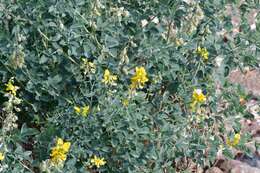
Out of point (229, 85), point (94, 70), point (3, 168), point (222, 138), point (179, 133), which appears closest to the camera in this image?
point (3, 168)

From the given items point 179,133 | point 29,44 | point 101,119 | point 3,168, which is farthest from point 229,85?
point 3,168

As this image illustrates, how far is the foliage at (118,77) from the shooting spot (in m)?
3.95

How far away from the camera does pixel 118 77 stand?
4.16 metres

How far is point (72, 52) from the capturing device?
13.2 ft

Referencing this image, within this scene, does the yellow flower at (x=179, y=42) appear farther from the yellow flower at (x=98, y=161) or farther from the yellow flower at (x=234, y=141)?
the yellow flower at (x=98, y=161)

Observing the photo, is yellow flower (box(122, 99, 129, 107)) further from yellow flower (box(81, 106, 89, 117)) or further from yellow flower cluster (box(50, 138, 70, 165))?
yellow flower cluster (box(50, 138, 70, 165))

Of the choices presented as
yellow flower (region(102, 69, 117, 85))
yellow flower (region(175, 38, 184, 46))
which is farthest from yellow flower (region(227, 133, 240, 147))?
yellow flower (region(102, 69, 117, 85))

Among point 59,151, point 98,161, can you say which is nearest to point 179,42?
point 98,161

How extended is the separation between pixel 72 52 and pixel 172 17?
666 millimetres

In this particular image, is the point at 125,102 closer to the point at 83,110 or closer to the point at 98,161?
the point at 83,110

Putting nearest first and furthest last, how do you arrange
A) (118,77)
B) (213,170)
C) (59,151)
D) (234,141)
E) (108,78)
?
(59,151)
(108,78)
(118,77)
(234,141)
(213,170)

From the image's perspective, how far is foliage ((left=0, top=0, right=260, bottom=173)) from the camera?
395 centimetres

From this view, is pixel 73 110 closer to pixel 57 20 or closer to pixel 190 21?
pixel 57 20

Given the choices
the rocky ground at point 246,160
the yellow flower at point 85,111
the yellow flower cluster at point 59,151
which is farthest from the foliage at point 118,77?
the rocky ground at point 246,160
